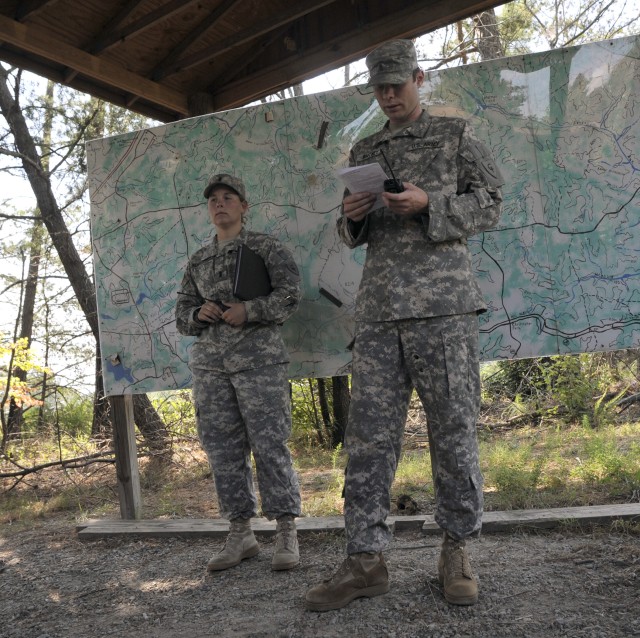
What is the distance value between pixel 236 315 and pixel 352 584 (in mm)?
1393

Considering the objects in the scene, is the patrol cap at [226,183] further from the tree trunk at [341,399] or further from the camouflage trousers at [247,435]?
the tree trunk at [341,399]

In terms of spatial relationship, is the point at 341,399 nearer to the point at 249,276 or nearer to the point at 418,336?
the point at 249,276

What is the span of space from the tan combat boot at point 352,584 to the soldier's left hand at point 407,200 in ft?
4.48

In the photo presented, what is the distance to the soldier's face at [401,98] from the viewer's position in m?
2.71

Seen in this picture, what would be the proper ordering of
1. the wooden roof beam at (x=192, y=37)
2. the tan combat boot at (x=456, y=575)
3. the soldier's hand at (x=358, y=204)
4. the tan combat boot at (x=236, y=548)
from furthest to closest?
the wooden roof beam at (x=192, y=37) < the tan combat boot at (x=236, y=548) < the soldier's hand at (x=358, y=204) < the tan combat boot at (x=456, y=575)

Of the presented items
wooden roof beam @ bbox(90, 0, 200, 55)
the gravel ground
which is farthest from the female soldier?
wooden roof beam @ bbox(90, 0, 200, 55)

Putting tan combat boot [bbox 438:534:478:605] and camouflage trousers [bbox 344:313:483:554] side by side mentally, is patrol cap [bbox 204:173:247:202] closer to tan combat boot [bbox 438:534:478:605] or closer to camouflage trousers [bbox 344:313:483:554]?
camouflage trousers [bbox 344:313:483:554]

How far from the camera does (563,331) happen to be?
368 cm

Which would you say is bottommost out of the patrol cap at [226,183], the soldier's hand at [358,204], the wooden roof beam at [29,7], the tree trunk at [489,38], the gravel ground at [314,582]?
the gravel ground at [314,582]

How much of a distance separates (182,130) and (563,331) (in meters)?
2.72

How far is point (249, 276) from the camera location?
3432 mm

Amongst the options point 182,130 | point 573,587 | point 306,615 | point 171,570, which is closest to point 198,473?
point 171,570

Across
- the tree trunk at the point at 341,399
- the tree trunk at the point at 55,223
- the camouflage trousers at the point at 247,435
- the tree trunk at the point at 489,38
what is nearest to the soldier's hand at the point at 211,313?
the camouflage trousers at the point at 247,435

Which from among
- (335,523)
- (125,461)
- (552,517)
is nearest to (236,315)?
(335,523)
